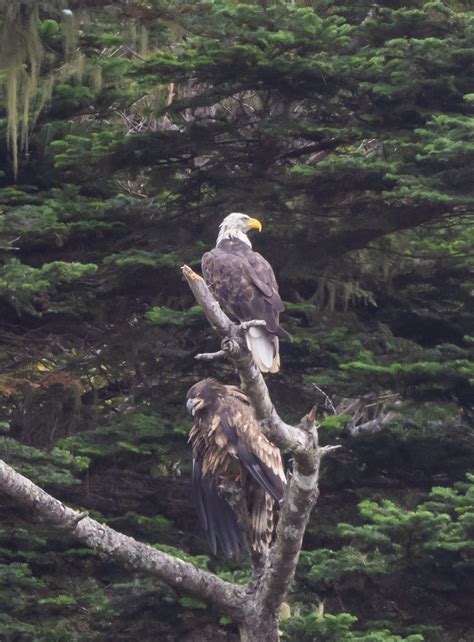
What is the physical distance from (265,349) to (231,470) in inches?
27.0

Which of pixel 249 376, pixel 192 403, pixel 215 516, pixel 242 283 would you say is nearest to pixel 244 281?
pixel 242 283

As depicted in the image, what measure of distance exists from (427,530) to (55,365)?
→ 10.1ft

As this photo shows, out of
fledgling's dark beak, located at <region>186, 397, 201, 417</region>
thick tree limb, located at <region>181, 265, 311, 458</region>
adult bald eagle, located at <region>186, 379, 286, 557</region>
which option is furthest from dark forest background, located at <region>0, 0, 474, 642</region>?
thick tree limb, located at <region>181, 265, 311, 458</region>

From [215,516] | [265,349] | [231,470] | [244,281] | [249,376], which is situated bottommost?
[215,516]

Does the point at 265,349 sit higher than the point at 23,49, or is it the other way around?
the point at 23,49

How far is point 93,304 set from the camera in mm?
8266

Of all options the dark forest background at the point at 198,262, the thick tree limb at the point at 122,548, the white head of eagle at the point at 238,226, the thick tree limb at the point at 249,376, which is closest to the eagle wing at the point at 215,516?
the dark forest background at the point at 198,262

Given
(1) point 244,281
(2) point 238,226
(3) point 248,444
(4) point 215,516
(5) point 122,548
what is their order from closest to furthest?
(5) point 122,548, (3) point 248,444, (4) point 215,516, (1) point 244,281, (2) point 238,226

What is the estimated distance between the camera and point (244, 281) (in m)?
7.30

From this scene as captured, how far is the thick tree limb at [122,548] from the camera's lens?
17.6 ft

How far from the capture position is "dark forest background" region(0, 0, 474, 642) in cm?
726

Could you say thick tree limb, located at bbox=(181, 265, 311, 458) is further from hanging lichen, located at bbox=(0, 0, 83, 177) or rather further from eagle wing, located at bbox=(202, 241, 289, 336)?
hanging lichen, located at bbox=(0, 0, 83, 177)

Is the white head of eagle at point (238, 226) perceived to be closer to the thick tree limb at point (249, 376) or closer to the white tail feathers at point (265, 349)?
the white tail feathers at point (265, 349)

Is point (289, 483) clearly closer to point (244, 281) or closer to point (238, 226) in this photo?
point (244, 281)
